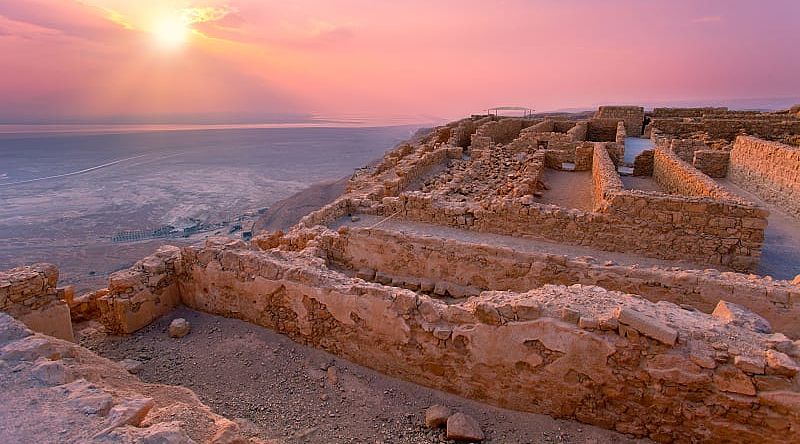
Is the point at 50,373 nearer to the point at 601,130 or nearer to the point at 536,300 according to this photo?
the point at 536,300

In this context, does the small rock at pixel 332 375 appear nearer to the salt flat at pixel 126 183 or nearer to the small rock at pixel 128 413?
the small rock at pixel 128 413

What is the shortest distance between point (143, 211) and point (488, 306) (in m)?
49.2

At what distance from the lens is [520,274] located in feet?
23.0

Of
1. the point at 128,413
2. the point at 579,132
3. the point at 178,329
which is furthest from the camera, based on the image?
the point at 579,132

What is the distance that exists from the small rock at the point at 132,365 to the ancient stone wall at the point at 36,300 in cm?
102

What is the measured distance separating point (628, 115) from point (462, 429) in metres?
23.1

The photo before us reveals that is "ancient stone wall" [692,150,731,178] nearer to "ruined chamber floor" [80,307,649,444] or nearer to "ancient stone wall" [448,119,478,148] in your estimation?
"ancient stone wall" [448,119,478,148]

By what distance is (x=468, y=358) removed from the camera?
4418 millimetres

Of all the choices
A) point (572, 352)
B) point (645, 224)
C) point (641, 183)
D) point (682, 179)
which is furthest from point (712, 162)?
point (572, 352)

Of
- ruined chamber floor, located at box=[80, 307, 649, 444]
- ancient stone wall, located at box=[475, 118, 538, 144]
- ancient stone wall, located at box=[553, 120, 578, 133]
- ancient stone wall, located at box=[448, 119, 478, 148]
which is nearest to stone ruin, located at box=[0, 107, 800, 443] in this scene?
ruined chamber floor, located at box=[80, 307, 649, 444]

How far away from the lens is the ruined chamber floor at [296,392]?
156 inches

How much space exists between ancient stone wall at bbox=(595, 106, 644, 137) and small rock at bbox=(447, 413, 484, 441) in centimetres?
2191

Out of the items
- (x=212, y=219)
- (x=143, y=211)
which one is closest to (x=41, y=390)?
(x=212, y=219)

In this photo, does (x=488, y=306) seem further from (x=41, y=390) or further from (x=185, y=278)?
(x=185, y=278)
